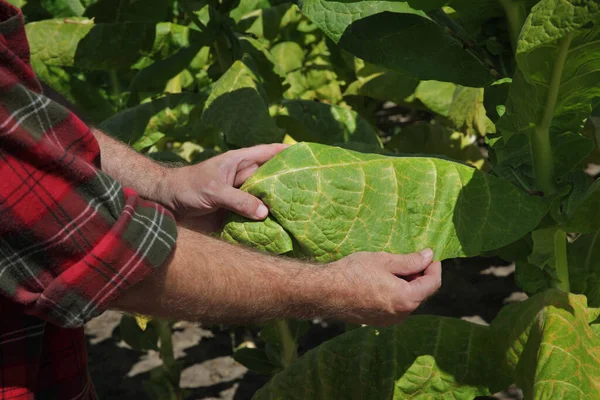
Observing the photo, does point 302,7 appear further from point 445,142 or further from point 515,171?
point 445,142

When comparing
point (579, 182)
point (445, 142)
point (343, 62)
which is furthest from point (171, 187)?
point (343, 62)

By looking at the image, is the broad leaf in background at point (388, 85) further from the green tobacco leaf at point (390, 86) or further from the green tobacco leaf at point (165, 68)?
the green tobacco leaf at point (165, 68)

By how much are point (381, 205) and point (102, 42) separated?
1468mm

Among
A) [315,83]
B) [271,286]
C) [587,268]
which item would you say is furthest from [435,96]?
[271,286]

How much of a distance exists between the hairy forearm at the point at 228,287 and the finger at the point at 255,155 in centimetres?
30

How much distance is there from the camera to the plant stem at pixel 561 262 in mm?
1886

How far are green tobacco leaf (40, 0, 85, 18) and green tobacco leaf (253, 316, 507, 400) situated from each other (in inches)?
70.6

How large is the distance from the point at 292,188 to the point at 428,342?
0.61 meters

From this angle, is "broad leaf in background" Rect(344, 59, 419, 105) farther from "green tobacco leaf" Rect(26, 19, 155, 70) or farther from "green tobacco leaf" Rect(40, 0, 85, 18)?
"green tobacco leaf" Rect(40, 0, 85, 18)

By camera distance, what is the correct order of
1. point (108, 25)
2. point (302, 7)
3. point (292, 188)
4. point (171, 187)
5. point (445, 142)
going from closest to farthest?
point (292, 188), point (171, 187), point (302, 7), point (108, 25), point (445, 142)

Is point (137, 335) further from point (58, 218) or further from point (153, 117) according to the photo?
point (58, 218)

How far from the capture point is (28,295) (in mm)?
1168

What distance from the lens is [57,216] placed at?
1132 mm

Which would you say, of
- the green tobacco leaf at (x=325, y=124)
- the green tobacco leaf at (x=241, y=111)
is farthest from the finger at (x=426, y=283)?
the green tobacco leaf at (x=325, y=124)
